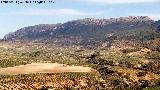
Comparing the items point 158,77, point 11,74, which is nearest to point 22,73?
point 11,74

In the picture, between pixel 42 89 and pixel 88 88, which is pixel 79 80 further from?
pixel 42 89

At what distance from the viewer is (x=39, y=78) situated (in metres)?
90.8

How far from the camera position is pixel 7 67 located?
111562mm

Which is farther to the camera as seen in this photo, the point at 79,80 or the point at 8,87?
the point at 79,80

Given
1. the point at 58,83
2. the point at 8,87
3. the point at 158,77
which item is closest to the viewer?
the point at 8,87

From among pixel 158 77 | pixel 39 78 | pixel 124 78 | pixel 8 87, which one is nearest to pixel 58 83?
pixel 39 78

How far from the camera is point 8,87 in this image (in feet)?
268

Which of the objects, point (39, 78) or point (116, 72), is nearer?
point (39, 78)

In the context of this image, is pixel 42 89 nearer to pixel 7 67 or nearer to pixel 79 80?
pixel 79 80

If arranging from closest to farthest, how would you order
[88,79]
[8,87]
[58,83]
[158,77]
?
1. [8,87]
2. [58,83]
3. [88,79]
4. [158,77]

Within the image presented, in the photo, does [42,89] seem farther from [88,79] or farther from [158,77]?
[158,77]

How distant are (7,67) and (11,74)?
16.3m

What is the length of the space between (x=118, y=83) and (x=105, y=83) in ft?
12.1

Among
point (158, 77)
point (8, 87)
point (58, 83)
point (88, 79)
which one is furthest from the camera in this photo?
point (158, 77)
